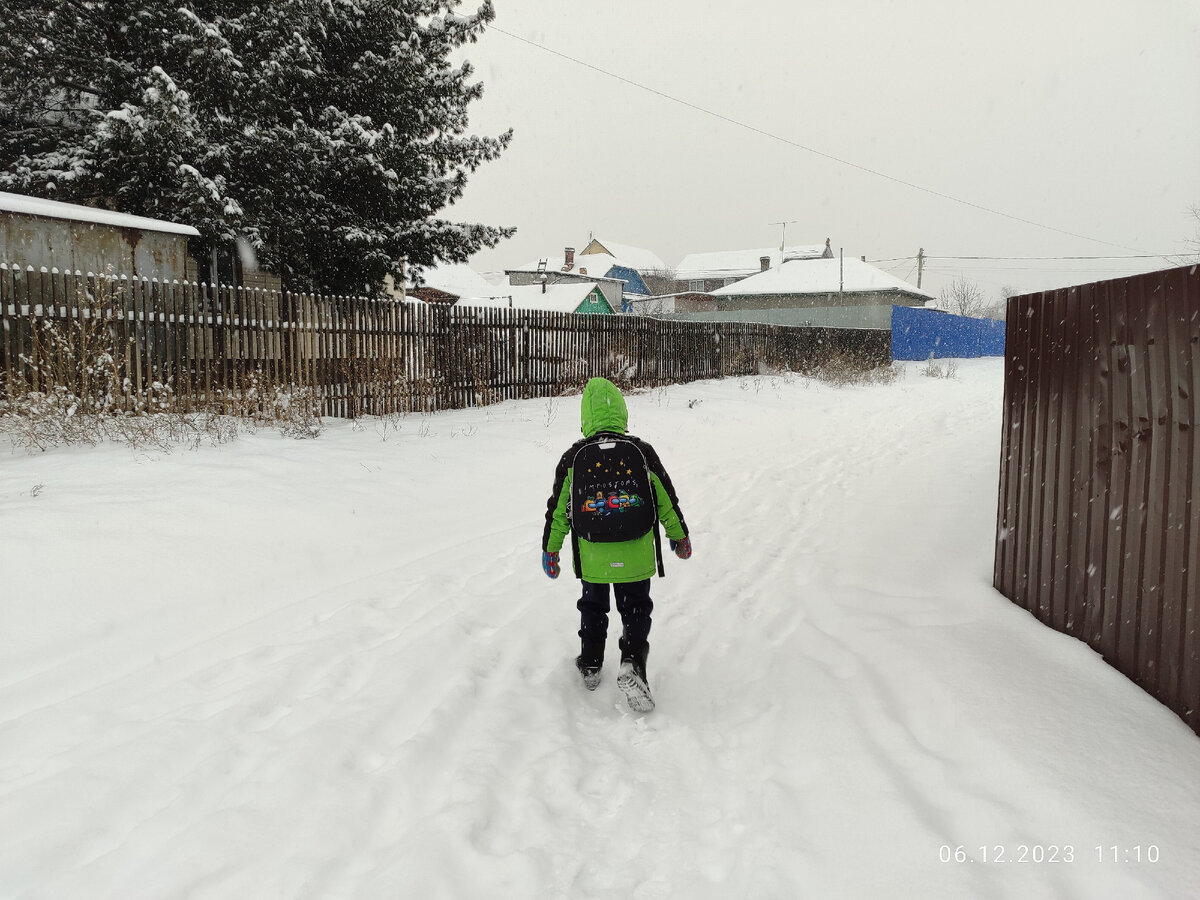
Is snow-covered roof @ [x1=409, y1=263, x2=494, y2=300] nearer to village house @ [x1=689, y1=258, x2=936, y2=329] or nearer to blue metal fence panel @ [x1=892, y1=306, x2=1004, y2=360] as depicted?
village house @ [x1=689, y1=258, x2=936, y2=329]

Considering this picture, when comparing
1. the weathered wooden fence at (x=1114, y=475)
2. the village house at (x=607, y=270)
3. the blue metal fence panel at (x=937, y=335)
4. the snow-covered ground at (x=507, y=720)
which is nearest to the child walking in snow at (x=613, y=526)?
the snow-covered ground at (x=507, y=720)

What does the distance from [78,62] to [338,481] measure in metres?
12.2

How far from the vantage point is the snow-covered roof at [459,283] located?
47.1 meters

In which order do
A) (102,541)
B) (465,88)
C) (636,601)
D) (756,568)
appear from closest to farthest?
(636,601)
(102,541)
(756,568)
(465,88)

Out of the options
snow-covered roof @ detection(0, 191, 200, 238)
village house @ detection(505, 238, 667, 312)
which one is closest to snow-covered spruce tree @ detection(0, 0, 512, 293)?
snow-covered roof @ detection(0, 191, 200, 238)

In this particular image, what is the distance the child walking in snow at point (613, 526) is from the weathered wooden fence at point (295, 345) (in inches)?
226

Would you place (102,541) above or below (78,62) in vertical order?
below

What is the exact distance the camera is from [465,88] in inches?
566

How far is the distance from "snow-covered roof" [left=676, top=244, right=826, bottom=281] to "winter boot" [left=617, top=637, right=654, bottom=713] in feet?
231

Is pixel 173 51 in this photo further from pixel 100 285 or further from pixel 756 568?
pixel 756 568

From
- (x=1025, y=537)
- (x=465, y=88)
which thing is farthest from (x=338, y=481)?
(x=465, y=88)

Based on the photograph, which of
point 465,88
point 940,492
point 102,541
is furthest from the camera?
point 465,88

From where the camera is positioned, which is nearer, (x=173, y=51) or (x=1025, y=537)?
(x=1025, y=537)

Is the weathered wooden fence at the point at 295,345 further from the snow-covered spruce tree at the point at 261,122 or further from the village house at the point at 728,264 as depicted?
the village house at the point at 728,264
